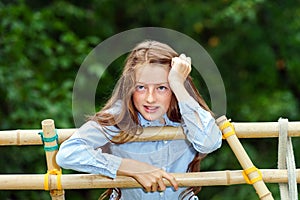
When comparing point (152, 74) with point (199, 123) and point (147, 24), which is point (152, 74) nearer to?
point (199, 123)

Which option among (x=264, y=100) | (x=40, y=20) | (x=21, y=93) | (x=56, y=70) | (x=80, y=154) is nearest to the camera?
(x=80, y=154)

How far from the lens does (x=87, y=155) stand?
1382 millimetres

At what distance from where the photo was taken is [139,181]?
54.6 inches

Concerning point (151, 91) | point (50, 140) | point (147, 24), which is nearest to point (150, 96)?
point (151, 91)

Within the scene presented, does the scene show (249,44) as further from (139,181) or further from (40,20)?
(139,181)

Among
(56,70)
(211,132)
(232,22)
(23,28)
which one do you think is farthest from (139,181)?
(232,22)

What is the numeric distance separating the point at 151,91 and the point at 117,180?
Result: 20 centimetres

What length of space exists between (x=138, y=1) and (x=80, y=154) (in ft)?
7.59

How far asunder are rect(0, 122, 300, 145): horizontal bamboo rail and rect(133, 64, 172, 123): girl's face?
38 mm

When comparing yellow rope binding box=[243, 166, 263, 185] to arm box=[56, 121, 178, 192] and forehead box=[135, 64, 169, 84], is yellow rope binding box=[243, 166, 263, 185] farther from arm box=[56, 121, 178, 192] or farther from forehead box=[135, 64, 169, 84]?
forehead box=[135, 64, 169, 84]

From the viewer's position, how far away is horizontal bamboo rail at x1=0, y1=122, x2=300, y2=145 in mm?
1423

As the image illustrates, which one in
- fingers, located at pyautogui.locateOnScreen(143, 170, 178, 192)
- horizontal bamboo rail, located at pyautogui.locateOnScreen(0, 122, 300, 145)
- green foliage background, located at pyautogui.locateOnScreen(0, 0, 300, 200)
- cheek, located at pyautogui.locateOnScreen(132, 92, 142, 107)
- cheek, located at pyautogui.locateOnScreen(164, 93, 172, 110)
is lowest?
fingers, located at pyautogui.locateOnScreen(143, 170, 178, 192)

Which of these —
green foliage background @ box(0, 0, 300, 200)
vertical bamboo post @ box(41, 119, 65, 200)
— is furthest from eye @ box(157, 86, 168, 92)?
green foliage background @ box(0, 0, 300, 200)

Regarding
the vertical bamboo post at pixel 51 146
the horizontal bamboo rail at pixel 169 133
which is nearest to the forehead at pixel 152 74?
the horizontal bamboo rail at pixel 169 133
